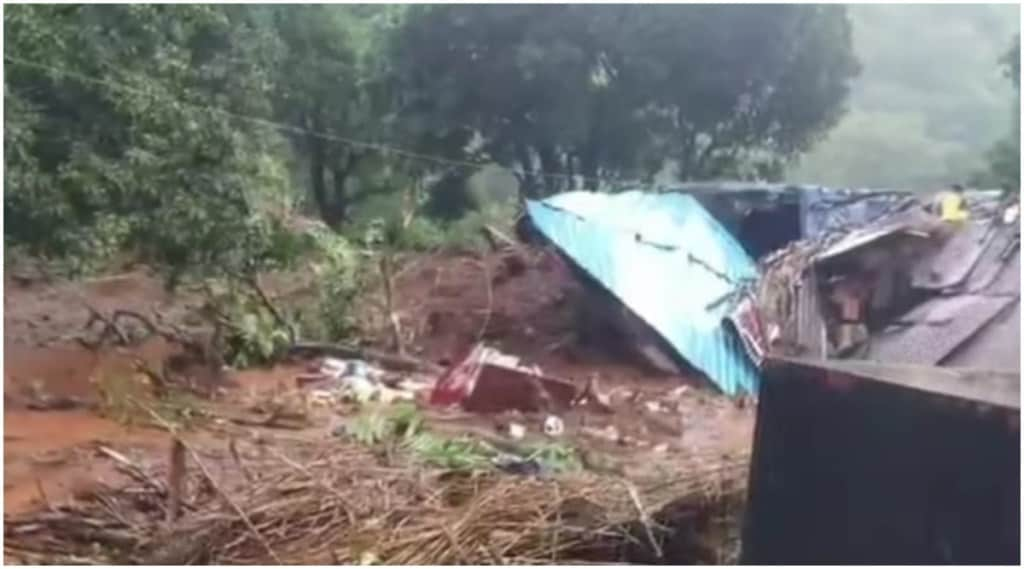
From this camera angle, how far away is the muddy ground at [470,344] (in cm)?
233

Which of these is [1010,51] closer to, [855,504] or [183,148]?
[855,504]

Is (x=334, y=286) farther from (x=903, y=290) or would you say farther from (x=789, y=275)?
(x=903, y=290)

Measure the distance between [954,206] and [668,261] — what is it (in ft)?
1.43

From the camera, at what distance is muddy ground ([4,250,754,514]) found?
2.33 metres

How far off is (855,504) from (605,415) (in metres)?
0.40

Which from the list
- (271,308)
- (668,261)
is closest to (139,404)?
(271,308)

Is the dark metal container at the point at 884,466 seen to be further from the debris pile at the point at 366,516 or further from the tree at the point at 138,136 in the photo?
the tree at the point at 138,136

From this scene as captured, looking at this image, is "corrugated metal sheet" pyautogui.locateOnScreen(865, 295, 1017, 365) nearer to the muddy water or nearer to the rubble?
the rubble

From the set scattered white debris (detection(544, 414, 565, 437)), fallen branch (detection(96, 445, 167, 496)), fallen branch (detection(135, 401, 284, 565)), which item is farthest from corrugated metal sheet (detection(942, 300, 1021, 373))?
fallen branch (detection(96, 445, 167, 496))

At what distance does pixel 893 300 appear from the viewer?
7.88 feet

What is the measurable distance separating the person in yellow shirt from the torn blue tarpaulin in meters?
0.30

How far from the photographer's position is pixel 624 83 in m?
2.45

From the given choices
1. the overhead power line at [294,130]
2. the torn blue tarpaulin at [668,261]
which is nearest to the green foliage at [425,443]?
the torn blue tarpaulin at [668,261]

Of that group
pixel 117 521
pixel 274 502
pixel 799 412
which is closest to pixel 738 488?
pixel 799 412
